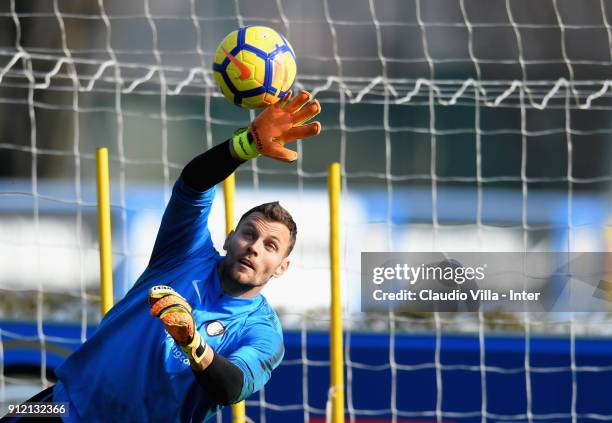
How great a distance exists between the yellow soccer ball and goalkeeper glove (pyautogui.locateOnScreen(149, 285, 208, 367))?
1.09m

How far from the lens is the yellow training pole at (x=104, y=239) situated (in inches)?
205

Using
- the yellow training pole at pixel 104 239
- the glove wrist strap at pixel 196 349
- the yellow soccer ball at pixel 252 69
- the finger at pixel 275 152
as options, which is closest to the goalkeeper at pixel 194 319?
the finger at pixel 275 152

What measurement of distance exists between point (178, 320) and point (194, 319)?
441 millimetres

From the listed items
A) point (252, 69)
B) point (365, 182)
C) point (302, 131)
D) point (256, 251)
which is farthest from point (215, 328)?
point (365, 182)

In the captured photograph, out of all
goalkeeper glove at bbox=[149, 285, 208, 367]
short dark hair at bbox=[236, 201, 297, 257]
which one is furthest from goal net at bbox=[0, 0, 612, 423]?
goalkeeper glove at bbox=[149, 285, 208, 367]

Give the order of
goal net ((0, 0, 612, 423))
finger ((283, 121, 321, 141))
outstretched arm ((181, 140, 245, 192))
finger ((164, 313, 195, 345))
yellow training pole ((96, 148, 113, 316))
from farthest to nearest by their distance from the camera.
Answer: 1. goal net ((0, 0, 612, 423))
2. yellow training pole ((96, 148, 113, 316))
3. outstretched arm ((181, 140, 245, 192))
4. finger ((283, 121, 321, 141))
5. finger ((164, 313, 195, 345))

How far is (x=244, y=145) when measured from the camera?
11.7 feet

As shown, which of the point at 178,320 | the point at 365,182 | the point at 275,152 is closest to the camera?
the point at 178,320

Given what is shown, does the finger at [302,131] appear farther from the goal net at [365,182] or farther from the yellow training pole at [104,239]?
the goal net at [365,182]

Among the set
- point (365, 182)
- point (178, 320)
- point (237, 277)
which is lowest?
point (178, 320)

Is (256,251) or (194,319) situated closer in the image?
(194,319)

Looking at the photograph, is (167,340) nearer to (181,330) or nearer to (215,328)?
(215,328)

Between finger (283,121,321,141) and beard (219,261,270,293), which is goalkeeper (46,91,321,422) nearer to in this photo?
beard (219,261,270,293)

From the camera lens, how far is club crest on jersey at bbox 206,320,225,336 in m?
3.84
